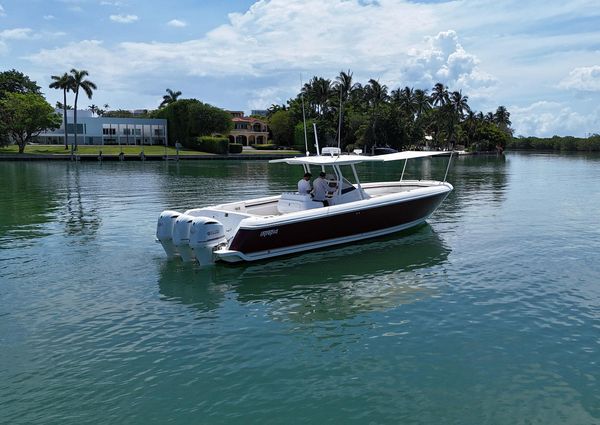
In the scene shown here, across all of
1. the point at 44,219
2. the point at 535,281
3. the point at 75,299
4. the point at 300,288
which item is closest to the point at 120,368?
the point at 75,299

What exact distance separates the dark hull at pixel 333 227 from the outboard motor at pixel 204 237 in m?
0.50

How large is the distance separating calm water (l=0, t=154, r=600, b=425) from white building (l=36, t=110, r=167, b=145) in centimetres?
9922

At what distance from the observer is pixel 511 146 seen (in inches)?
6796

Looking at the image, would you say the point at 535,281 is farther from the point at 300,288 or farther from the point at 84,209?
the point at 84,209

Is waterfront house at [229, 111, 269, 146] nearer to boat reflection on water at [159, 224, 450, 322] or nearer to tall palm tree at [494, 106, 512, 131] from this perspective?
tall palm tree at [494, 106, 512, 131]

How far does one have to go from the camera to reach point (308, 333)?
971 cm

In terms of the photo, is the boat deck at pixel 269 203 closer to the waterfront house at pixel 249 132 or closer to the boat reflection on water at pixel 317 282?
the boat reflection on water at pixel 317 282

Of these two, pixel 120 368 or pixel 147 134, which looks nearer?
pixel 120 368

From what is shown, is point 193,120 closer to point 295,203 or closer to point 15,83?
point 15,83

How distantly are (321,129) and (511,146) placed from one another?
97334 mm

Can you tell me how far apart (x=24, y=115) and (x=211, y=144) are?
32.0 metres

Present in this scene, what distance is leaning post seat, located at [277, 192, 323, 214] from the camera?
15914mm

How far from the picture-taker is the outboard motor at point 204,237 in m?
13.3

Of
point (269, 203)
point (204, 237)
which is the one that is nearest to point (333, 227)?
point (269, 203)
